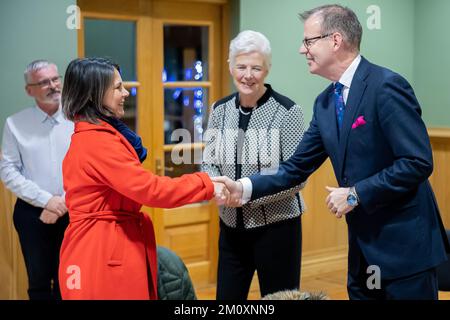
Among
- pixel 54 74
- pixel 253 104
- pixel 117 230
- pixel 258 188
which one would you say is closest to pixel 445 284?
pixel 258 188

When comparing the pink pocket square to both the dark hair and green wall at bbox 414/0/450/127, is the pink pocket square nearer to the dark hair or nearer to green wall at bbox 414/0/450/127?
the dark hair

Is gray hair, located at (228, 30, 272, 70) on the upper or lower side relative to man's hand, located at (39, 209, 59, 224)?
upper

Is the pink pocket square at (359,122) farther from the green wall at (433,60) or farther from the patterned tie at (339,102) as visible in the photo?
the green wall at (433,60)

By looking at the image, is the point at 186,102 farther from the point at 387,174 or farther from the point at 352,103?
the point at 387,174

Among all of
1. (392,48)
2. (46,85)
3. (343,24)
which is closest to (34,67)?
(46,85)

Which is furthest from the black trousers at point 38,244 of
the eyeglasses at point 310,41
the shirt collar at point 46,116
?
the eyeglasses at point 310,41

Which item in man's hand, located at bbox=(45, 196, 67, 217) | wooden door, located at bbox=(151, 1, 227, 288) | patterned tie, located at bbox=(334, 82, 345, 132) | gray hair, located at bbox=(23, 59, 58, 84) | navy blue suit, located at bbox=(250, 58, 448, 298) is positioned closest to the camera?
navy blue suit, located at bbox=(250, 58, 448, 298)

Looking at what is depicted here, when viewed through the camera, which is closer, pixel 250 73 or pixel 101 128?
pixel 101 128

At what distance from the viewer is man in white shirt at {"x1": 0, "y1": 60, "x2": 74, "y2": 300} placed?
126 inches

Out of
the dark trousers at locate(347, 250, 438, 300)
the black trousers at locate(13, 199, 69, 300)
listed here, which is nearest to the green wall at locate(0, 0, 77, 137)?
the black trousers at locate(13, 199, 69, 300)

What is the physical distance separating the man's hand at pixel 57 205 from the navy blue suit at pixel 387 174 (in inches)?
60.5

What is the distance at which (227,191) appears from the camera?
2.38m

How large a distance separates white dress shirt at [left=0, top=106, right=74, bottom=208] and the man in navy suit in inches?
60.4

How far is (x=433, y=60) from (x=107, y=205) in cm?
387
